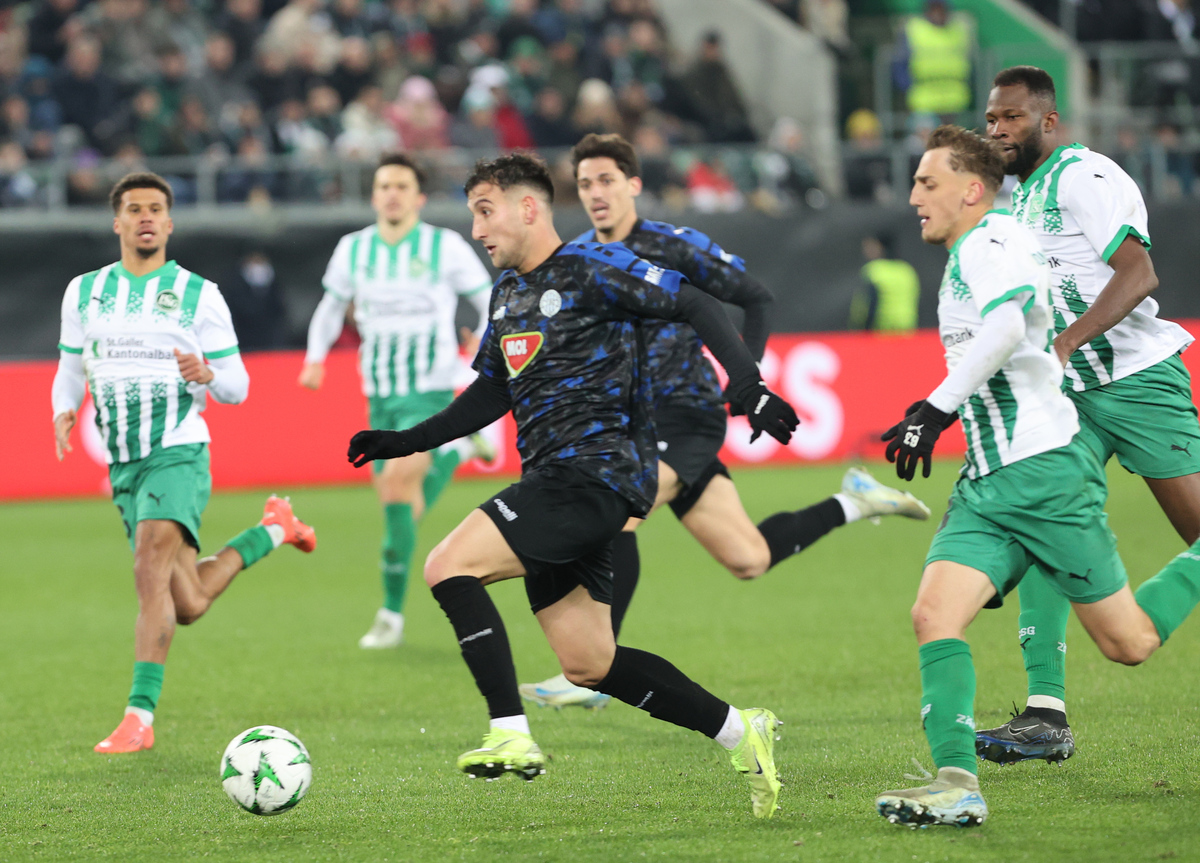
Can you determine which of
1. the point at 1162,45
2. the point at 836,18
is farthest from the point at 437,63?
the point at 1162,45

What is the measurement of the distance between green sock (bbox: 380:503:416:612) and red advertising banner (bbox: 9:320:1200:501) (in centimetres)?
632

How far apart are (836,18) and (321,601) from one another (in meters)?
14.6

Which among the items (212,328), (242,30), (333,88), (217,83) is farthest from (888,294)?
(212,328)

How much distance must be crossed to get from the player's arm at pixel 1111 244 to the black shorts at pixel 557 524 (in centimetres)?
156

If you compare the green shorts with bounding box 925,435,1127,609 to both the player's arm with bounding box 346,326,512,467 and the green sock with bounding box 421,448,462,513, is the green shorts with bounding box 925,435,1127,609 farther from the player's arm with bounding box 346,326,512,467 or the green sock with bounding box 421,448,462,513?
the green sock with bounding box 421,448,462,513

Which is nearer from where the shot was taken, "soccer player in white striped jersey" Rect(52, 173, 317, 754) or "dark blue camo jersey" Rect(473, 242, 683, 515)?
"dark blue camo jersey" Rect(473, 242, 683, 515)

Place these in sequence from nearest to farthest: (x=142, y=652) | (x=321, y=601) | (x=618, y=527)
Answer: (x=618, y=527), (x=142, y=652), (x=321, y=601)

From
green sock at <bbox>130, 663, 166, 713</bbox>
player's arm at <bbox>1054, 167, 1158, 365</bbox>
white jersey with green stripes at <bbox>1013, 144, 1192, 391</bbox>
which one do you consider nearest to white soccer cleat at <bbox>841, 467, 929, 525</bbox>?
white jersey with green stripes at <bbox>1013, 144, 1192, 391</bbox>

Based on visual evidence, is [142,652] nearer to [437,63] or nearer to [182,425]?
[182,425]

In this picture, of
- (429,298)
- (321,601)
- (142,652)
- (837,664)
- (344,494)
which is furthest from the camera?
(344,494)

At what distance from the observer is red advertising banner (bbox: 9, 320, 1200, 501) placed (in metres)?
14.7

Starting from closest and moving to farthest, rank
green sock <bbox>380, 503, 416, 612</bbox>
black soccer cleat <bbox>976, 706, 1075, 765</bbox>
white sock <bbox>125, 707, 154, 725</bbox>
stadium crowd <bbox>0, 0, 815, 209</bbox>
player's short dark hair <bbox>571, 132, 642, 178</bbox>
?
black soccer cleat <bbox>976, 706, 1075, 765</bbox>
white sock <bbox>125, 707, 154, 725</bbox>
player's short dark hair <bbox>571, 132, 642, 178</bbox>
green sock <bbox>380, 503, 416, 612</bbox>
stadium crowd <bbox>0, 0, 815, 209</bbox>

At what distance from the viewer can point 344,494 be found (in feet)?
48.3

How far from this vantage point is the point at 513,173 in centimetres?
484
